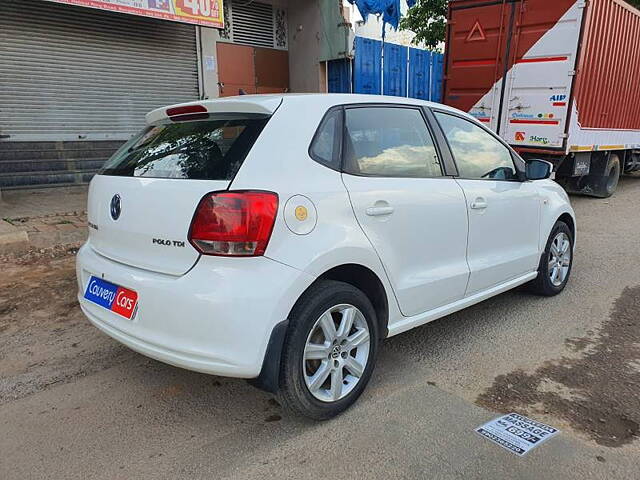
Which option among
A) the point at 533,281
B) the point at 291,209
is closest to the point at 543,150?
the point at 533,281

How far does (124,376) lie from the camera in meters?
3.06

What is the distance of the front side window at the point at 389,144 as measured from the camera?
9.00ft

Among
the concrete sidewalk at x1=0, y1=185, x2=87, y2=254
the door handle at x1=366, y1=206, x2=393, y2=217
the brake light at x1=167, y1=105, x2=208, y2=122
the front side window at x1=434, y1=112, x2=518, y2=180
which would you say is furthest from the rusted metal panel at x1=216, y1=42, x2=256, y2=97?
the door handle at x1=366, y1=206, x2=393, y2=217

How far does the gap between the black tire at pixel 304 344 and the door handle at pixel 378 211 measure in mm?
407

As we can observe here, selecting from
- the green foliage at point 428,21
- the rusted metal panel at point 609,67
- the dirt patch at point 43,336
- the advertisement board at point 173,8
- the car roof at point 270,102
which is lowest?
the dirt patch at point 43,336

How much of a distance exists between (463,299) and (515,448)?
1.18 m

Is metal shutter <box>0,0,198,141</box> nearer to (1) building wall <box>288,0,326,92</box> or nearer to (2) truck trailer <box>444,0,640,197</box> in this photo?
(1) building wall <box>288,0,326,92</box>

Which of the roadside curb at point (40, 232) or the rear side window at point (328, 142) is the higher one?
the rear side window at point (328, 142)

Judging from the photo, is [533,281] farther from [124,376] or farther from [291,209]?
[124,376]

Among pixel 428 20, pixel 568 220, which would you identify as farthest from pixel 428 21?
pixel 568 220

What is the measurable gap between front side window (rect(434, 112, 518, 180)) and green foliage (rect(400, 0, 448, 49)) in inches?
450

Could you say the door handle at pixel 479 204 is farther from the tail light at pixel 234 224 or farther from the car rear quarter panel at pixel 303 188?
the tail light at pixel 234 224

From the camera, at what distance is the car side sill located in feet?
9.66

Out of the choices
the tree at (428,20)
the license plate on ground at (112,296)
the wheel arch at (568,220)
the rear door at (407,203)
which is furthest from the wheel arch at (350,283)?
the tree at (428,20)
